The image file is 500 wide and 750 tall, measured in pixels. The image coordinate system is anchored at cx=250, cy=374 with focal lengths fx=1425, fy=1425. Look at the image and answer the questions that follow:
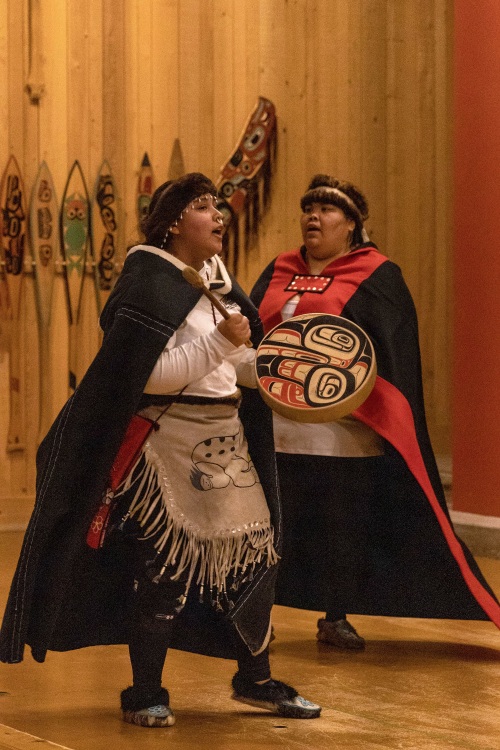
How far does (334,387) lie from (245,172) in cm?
340

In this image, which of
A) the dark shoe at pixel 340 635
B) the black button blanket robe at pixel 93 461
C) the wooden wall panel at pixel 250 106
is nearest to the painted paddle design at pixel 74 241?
the wooden wall panel at pixel 250 106

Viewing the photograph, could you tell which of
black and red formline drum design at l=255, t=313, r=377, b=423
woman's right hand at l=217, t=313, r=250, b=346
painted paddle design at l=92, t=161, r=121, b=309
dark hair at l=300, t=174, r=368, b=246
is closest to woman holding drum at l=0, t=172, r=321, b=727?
woman's right hand at l=217, t=313, r=250, b=346

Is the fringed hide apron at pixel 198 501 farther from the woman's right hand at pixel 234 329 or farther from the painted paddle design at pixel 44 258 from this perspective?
the painted paddle design at pixel 44 258

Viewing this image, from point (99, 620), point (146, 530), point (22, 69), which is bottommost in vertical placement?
point (99, 620)

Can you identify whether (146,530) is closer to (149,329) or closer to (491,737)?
(149,329)

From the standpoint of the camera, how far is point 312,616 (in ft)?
16.0

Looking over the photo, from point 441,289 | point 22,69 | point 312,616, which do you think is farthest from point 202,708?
point 441,289

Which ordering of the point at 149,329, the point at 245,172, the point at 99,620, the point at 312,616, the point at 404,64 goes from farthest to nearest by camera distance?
the point at 404,64 → the point at 245,172 → the point at 312,616 → the point at 99,620 → the point at 149,329

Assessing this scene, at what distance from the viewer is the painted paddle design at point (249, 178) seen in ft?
22.6

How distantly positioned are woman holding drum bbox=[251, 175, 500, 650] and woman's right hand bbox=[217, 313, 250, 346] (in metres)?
1.09

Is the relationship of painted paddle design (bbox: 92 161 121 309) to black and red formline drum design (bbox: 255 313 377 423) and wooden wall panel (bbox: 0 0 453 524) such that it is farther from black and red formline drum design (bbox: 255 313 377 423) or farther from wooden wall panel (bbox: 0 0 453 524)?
black and red formline drum design (bbox: 255 313 377 423)

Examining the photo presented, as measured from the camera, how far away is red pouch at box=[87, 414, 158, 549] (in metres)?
3.29

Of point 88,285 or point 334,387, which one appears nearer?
point 334,387

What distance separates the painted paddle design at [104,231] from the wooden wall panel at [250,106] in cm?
5
